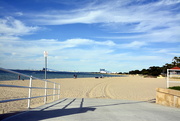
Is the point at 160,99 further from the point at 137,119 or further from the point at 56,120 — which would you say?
the point at 56,120

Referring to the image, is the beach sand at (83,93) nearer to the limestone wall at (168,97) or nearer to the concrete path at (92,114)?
the concrete path at (92,114)

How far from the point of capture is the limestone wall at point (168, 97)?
826 centimetres

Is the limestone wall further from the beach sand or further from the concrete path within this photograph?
the beach sand

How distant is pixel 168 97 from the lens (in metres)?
9.05

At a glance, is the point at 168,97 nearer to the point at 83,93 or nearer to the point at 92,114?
the point at 92,114

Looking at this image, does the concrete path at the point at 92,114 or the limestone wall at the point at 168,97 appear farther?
the limestone wall at the point at 168,97

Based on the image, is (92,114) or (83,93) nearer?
(92,114)

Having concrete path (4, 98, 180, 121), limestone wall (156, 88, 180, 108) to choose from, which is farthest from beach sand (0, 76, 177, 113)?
limestone wall (156, 88, 180, 108)

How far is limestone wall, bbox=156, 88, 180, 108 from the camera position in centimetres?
826

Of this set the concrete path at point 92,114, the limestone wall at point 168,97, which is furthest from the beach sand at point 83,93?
the limestone wall at point 168,97

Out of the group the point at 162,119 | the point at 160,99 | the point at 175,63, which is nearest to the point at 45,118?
the point at 162,119

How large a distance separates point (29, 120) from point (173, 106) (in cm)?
624

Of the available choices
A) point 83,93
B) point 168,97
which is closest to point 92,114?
point 168,97

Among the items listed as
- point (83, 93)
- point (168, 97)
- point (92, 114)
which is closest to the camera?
point (92, 114)
